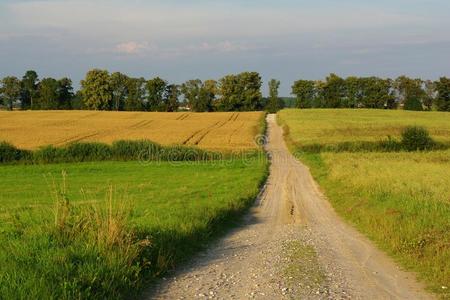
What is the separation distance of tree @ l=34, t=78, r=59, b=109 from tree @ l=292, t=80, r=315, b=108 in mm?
57315

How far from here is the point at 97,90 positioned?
124m

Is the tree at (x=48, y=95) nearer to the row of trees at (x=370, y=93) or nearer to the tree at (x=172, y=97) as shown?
the tree at (x=172, y=97)

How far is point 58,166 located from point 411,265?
1294 inches

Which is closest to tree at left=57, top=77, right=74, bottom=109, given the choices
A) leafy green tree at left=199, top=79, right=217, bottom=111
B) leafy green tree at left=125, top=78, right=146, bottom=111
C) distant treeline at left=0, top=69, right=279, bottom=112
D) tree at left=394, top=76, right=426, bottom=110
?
distant treeline at left=0, top=69, right=279, bottom=112

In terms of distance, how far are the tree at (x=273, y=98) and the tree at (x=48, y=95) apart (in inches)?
2012

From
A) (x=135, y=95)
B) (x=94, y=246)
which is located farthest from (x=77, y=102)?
(x=94, y=246)

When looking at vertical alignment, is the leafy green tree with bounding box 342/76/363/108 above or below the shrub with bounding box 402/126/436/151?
above

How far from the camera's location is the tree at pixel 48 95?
12369 cm

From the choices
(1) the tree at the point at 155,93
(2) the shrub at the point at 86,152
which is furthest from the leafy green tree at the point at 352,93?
(2) the shrub at the point at 86,152

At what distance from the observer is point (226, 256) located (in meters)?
9.89

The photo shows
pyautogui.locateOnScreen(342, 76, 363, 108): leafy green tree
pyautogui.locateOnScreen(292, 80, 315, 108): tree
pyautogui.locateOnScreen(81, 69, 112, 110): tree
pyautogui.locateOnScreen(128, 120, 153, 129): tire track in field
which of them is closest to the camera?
pyautogui.locateOnScreen(128, 120, 153, 129): tire track in field

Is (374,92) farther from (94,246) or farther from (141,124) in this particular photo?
(94,246)

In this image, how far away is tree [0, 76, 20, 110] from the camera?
124 meters

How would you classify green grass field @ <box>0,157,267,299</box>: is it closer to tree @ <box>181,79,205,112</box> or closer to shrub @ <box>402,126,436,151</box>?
shrub @ <box>402,126,436,151</box>
